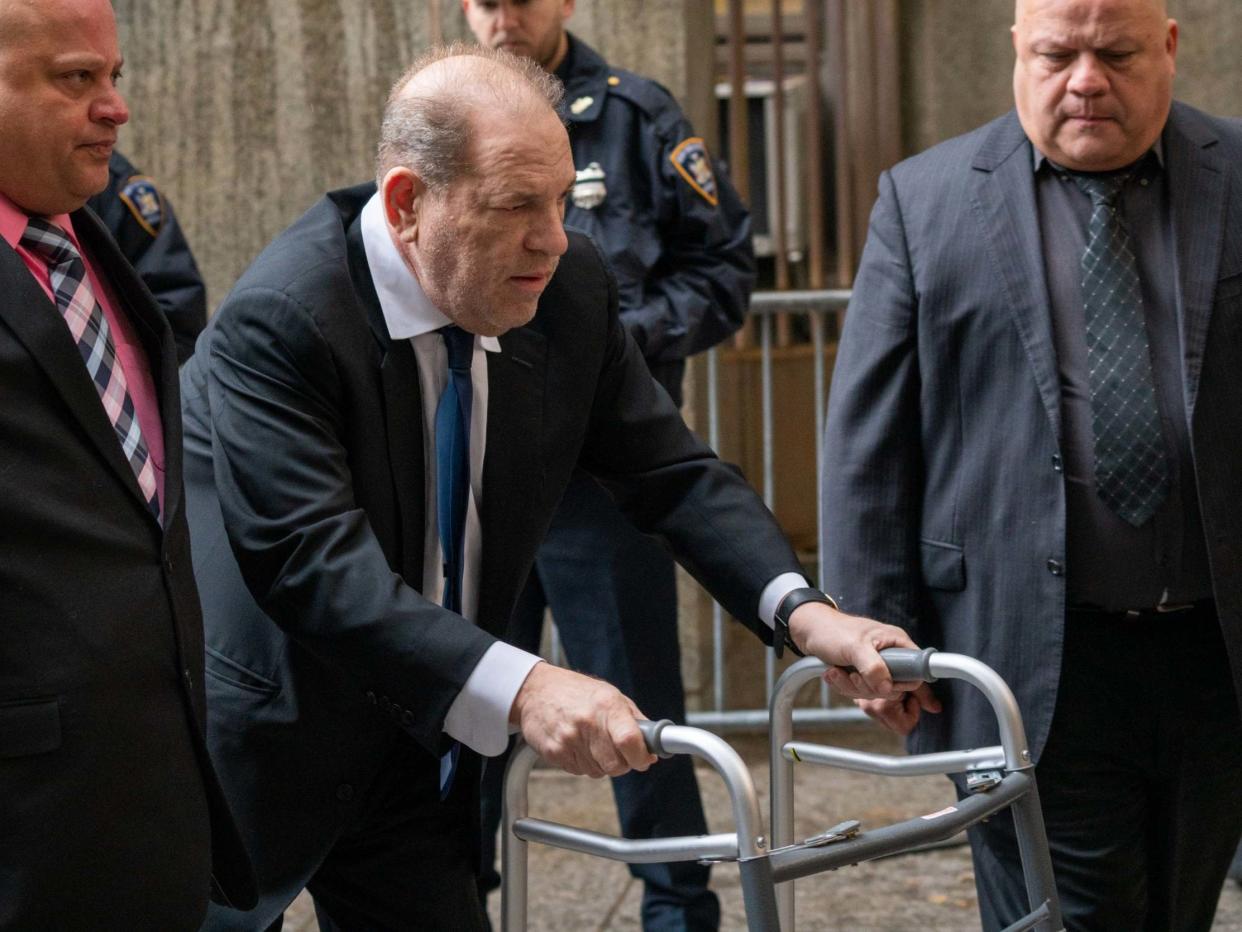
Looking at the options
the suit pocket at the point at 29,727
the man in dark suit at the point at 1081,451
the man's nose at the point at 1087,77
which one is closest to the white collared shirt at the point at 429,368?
the suit pocket at the point at 29,727

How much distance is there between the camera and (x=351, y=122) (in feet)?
17.6

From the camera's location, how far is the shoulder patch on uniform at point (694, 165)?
13.5 ft

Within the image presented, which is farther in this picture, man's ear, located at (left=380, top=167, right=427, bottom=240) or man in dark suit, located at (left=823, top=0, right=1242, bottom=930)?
man in dark suit, located at (left=823, top=0, right=1242, bottom=930)

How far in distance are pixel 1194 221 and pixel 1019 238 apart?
0.27 m

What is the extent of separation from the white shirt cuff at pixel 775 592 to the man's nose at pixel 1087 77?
0.93 metres

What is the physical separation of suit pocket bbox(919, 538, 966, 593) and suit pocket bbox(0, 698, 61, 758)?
1.61m

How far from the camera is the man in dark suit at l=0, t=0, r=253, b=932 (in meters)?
1.86

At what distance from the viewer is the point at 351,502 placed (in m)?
2.28

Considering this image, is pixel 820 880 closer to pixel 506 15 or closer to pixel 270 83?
pixel 506 15

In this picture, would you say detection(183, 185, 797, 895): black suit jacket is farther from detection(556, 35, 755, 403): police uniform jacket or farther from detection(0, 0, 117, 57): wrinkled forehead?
detection(556, 35, 755, 403): police uniform jacket

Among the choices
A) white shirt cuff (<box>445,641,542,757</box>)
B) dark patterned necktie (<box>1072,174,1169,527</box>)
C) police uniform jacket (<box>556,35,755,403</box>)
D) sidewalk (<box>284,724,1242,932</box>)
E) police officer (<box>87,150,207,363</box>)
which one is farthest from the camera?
police officer (<box>87,150,207,363</box>)

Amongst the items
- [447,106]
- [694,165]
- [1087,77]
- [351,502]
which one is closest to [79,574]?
[351,502]

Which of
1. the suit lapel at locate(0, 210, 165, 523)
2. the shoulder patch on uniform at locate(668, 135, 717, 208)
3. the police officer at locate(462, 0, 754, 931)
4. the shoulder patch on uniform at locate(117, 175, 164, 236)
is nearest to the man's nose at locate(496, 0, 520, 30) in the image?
the police officer at locate(462, 0, 754, 931)

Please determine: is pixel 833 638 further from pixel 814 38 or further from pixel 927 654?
pixel 814 38
